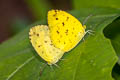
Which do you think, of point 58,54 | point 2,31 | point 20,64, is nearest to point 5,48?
point 20,64

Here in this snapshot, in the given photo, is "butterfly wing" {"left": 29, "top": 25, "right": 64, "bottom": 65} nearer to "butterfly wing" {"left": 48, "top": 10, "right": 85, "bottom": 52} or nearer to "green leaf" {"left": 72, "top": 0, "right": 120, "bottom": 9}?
"butterfly wing" {"left": 48, "top": 10, "right": 85, "bottom": 52}

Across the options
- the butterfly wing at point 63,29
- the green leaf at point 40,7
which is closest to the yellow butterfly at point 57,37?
the butterfly wing at point 63,29

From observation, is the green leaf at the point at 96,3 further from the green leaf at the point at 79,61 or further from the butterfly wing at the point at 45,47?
the butterfly wing at the point at 45,47

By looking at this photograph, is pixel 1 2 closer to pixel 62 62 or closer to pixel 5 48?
pixel 5 48

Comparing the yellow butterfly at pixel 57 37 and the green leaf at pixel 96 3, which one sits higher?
the yellow butterfly at pixel 57 37

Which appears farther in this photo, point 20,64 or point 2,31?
point 2,31
